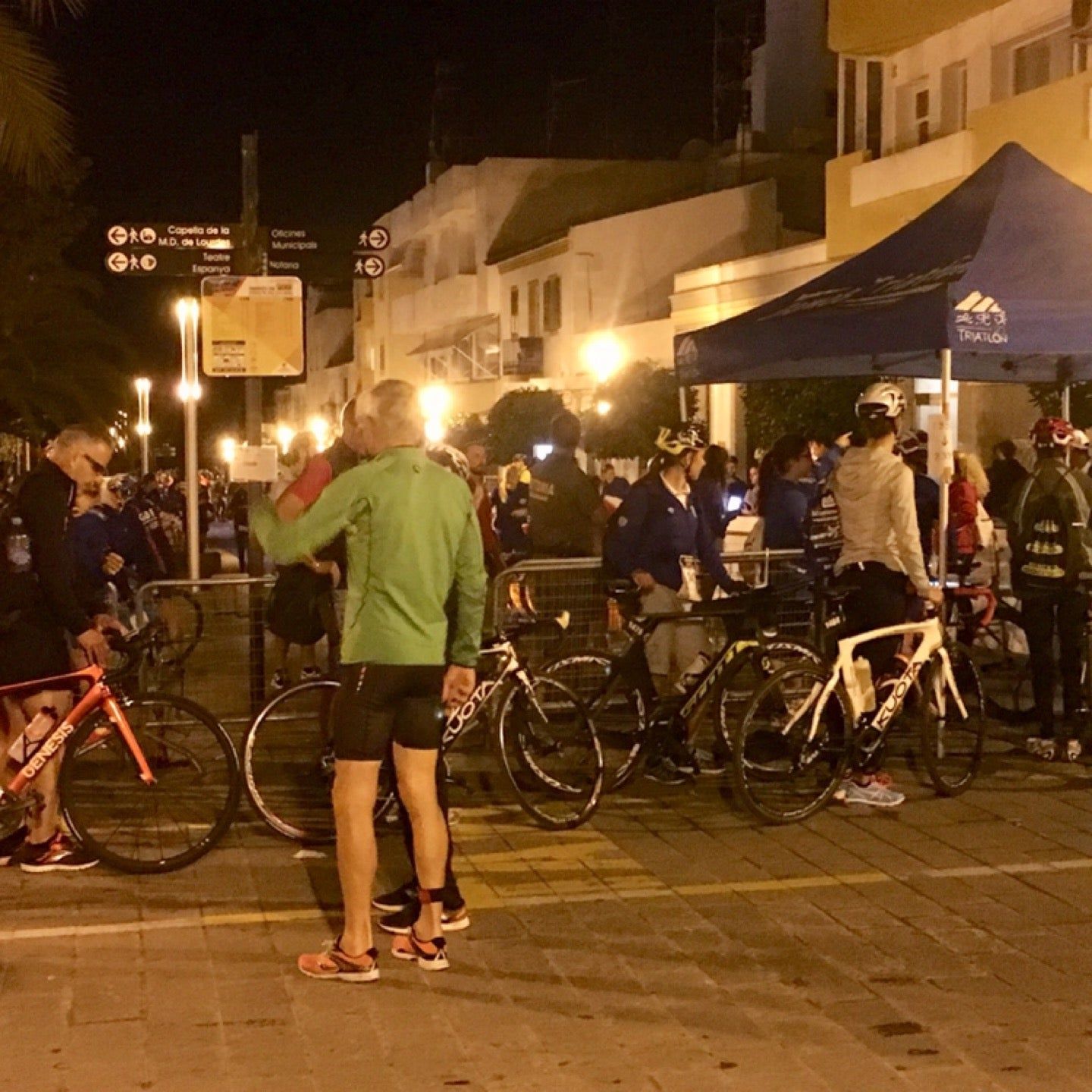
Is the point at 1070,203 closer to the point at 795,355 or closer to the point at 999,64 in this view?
the point at 795,355

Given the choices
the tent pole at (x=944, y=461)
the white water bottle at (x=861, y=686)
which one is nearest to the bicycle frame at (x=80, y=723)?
the white water bottle at (x=861, y=686)

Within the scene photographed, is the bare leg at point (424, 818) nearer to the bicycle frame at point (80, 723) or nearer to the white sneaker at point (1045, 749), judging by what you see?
the bicycle frame at point (80, 723)

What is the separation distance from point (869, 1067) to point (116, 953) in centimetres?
276

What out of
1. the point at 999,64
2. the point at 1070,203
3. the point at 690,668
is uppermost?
the point at 999,64

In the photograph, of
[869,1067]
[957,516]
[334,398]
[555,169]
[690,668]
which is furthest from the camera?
[334,398]

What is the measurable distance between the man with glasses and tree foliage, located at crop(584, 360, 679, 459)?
989 inches

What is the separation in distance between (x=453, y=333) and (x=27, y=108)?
41.6 meters

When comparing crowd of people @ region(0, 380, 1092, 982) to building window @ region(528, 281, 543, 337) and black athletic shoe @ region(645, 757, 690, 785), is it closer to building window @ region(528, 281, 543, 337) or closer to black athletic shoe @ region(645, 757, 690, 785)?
black athletic shoe @ region(645, 757, 690, 785)

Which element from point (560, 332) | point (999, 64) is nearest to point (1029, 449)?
point (999, 64)

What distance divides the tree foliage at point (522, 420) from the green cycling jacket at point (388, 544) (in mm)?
32478

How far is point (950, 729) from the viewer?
8586 millimetres

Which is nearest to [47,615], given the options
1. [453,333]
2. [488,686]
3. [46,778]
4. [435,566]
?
[46,778]

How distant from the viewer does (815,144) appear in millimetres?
42062

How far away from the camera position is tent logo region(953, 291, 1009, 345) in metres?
8.62
